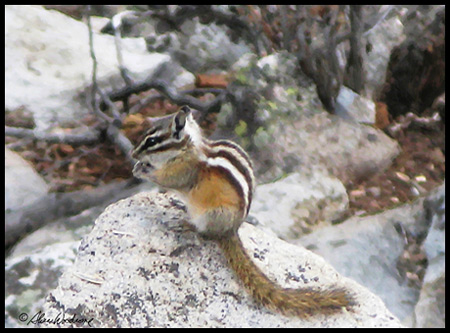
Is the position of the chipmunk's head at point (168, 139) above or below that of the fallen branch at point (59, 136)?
above

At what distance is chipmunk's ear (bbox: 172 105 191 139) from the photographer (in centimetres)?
265

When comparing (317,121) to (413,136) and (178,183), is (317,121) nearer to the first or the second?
(413,136)

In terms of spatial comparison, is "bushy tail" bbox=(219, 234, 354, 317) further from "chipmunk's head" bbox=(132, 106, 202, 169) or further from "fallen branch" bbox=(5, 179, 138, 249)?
"fallen branch" bbox=(5, 179, 138, 249)

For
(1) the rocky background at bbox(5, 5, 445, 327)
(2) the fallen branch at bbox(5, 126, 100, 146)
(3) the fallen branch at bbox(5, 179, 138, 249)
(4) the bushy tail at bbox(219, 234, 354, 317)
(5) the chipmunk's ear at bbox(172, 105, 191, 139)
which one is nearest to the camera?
(4) the bushy tail at bbox(219, 234, 354, 317)

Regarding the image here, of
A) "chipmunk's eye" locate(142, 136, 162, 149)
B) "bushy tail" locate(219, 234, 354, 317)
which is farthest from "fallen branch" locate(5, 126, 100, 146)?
"bushy tail" locate(219, 234, 354, 317)

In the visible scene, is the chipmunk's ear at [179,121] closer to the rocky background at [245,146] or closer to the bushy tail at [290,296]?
the rocky background at [245,146]

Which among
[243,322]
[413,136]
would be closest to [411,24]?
[413,136]

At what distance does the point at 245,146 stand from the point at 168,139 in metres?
2.21

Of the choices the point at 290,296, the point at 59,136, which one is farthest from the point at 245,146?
the point at 290,296

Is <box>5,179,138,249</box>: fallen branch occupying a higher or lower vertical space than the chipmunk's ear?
lower

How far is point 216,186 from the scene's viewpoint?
274 centimetres

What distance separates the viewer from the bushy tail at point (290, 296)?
2.52 m

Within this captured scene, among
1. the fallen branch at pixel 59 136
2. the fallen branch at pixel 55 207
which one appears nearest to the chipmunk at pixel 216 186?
the fallen branch at pixel 55 207
